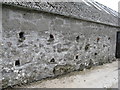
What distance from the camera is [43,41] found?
20.8ft

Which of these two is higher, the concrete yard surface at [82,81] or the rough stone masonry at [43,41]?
the rough stone masonry at [43,41]

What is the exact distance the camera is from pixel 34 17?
5988 millimetres

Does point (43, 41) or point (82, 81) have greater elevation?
point (43, 41)

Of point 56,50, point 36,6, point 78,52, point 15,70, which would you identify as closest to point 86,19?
point 78,52

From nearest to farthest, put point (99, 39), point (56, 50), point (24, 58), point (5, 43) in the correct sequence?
point (5, 43) < point (24, 58) < point (56, 50) < point (99, 39)

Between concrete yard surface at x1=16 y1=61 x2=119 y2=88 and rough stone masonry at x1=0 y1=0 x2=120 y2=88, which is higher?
rough stone masonry at x1=0 y1=0 x2=120 y2=88

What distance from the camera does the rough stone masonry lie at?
17.4 ft

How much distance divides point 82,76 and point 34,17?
10.8 ft

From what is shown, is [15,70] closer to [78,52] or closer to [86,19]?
[78,52]

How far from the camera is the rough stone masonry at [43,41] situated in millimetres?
5305

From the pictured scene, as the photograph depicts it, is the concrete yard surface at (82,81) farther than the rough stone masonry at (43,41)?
Yes

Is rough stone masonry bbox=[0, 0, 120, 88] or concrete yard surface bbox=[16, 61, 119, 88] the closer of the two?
rough stone masonry bbox=[0, 0, 120, 88]

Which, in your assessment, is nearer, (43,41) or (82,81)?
(43,41)

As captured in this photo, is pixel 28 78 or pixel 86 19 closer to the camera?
pixel 28 78
